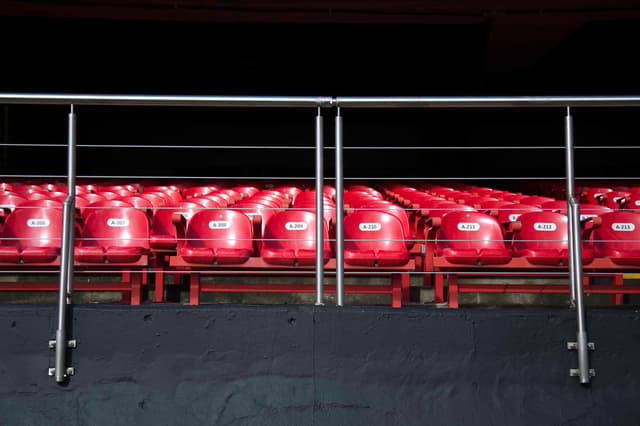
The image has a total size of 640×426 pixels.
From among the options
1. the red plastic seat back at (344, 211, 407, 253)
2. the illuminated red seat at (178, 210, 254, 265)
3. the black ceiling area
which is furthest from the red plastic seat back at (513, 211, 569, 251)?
the black ceiling area

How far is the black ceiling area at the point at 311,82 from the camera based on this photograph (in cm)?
935

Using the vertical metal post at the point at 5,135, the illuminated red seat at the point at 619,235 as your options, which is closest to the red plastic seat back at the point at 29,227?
the illuminated red seat at the point at 619,235

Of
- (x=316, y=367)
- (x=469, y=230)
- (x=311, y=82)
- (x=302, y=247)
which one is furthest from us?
(x=311, y=82)

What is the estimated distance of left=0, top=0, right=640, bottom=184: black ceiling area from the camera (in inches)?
368

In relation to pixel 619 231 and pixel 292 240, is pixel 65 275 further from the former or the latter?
pixel 619 231

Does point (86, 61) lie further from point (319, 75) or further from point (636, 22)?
point (636, 22)

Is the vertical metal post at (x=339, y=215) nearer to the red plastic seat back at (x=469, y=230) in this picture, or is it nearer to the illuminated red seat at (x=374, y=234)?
the illuminated red seat at (x=374, y=234)

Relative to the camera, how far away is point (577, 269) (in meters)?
1.97

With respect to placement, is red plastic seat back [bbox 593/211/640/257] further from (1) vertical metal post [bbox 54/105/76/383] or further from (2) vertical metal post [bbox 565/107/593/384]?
(1) vertical metal post [bbox 54/105/76/383]

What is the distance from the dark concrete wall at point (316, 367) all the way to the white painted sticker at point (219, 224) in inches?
48.9

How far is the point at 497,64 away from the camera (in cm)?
974

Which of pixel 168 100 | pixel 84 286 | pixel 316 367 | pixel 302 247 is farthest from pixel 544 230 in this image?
pixel 84 286

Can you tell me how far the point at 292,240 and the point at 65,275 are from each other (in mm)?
1293

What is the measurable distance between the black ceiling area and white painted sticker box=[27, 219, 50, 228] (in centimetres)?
610
